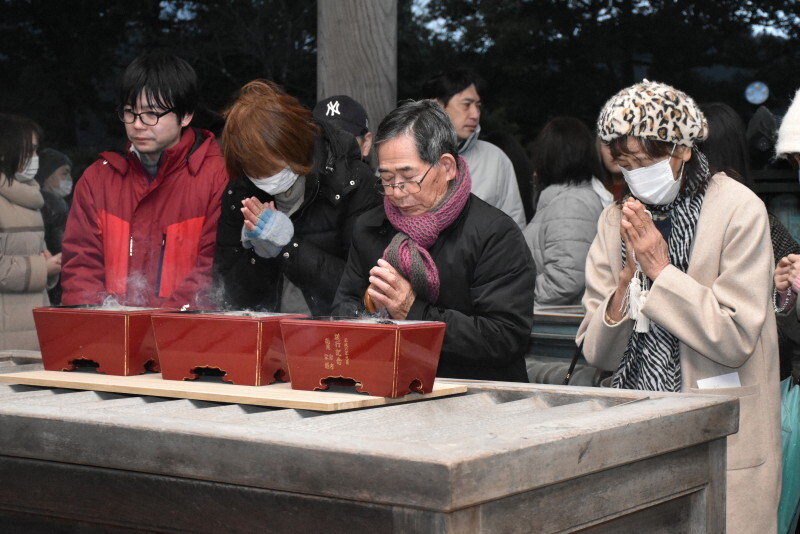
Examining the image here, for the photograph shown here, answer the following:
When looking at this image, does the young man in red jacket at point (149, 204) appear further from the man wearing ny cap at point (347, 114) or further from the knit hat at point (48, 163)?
the knit hat at point (48, 163)

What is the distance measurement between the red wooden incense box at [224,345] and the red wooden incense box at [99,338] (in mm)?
111

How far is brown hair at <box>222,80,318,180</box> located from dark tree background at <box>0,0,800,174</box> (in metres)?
4.86

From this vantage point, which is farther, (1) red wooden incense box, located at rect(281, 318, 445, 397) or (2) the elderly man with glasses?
(2) the elderly man with glasses

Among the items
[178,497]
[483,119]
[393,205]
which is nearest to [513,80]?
[483,119]

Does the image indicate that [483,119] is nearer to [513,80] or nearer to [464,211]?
[513,80]

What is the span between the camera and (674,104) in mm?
2598

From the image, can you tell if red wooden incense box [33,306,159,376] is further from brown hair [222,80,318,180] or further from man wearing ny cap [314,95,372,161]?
man wearing ny cap [314,95,372,161]

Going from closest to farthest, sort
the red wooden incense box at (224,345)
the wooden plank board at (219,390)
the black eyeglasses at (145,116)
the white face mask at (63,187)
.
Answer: the wooden plank board at (219,390) → the red wooden incense box at (224,345) → the black eyeglasses at (145,116) → the white face mask at (63,187)

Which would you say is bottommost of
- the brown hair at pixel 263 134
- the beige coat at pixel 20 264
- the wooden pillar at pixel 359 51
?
the beige coat at pixel 20 264

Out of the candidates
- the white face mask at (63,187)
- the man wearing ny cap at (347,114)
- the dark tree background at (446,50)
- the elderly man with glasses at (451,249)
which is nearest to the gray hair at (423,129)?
the elderly man with glasses at (451,249)

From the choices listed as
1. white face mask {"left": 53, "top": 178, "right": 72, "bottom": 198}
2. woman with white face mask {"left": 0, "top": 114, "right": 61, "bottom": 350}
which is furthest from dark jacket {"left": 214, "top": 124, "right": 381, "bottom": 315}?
white face mask {"left": 53, "top": 178, "right": 72, "bottom": 198}

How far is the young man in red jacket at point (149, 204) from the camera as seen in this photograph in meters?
3.50

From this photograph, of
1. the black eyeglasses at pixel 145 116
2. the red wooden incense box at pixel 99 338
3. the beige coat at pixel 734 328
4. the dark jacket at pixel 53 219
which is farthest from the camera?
the dark jacket at pixel 53 219

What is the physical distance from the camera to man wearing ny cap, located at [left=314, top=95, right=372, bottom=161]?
415cm
